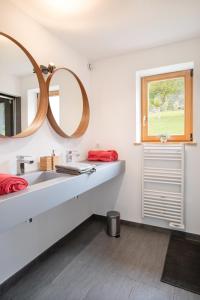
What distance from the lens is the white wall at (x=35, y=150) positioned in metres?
1.58

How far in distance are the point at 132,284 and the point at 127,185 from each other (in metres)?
1.22

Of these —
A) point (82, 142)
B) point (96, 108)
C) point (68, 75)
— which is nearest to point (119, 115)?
point (96, 108)

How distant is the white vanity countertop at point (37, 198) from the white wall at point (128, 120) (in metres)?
0.97

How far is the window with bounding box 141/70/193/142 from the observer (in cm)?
239

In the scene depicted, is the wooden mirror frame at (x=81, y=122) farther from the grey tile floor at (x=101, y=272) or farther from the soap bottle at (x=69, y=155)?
the grey tile floor at (x=101, y=272)

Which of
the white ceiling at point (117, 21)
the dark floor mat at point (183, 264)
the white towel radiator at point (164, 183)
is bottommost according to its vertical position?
the dark floor mat at point (183, 264)

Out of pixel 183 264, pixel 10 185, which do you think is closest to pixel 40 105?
pixel 10 185

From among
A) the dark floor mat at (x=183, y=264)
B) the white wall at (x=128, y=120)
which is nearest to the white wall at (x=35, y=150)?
the white wall at (x=128, y=120)

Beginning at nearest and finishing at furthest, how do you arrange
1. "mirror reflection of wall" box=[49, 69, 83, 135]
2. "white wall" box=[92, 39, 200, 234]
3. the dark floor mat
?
the dark floor mat < "mirror reflection of wall" box=[49, 69, 83, 135] < "white wall" box=[92, 39, 200, 234]

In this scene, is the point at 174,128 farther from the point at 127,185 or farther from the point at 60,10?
the point at 60,10

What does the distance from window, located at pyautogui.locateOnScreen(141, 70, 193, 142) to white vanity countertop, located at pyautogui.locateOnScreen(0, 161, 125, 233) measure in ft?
4.06

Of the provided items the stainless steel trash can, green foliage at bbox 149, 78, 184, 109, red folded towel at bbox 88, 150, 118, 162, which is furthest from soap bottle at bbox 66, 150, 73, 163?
green foliage at bbox 149, 78, 184, 109

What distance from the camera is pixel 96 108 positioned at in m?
2.77

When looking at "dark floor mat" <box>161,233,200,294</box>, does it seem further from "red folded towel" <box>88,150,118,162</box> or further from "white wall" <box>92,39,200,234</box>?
"red folded towel" <box>88,150,118,162</box>
